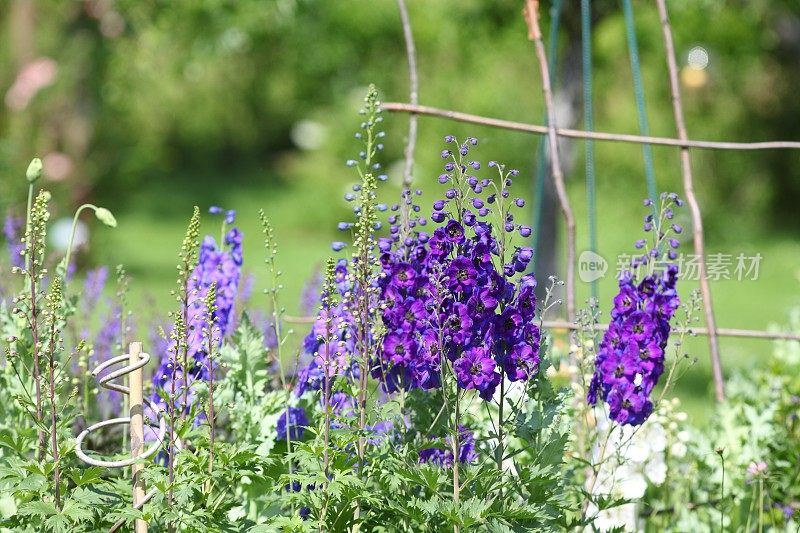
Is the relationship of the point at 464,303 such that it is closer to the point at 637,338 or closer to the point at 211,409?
the point at 637,338

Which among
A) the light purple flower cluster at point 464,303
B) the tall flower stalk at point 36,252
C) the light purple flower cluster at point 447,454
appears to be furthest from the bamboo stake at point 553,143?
the tall flower stalk at point 36,252

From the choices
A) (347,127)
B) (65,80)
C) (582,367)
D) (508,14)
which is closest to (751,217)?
(347,127)

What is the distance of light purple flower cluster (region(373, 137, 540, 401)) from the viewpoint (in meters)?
2.12

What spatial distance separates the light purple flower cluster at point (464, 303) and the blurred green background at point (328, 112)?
4147 mm

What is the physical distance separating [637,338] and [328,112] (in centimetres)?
1420

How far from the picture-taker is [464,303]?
6.97 ft

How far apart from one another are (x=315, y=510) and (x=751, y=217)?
1221 centimetres

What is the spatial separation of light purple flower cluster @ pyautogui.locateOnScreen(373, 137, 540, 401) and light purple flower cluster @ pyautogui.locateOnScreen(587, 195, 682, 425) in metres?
0.18

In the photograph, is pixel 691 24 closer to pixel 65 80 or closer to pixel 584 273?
pixel 65 80

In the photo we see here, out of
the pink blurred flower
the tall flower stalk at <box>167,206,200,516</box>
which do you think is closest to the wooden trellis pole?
the tall flower stalk at <box>167,206,200,516</box>

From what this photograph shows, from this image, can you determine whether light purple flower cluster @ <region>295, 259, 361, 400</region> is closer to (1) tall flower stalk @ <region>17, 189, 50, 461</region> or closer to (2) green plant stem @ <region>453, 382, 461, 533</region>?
(2) green plant stem @ <region>453, 382, 461, 533</region>

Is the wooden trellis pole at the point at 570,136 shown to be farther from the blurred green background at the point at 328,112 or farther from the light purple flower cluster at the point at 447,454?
the blurred green background at the point at 328,112

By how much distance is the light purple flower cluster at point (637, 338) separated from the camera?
2.23m

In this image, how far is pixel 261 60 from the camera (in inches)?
695
